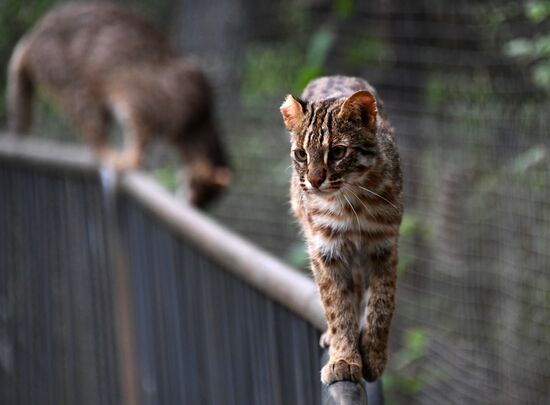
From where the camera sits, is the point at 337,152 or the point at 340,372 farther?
the point at 337,152

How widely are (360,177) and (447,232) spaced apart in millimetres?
2772

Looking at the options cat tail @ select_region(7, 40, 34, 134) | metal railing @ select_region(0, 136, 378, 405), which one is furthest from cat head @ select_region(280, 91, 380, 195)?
cat tail @ select_region(7, 40, 34, 134)

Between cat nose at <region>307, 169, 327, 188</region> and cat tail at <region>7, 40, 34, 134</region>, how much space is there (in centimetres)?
528

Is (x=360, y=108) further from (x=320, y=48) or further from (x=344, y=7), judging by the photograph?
(x=344, y=7)

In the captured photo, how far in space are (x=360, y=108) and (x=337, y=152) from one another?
0.13 meters

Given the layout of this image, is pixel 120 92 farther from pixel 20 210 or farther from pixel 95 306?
pixel 95 306

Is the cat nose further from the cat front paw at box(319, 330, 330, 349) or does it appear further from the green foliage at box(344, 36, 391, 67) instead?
the green foliage at box(344, 36, 391, 67)

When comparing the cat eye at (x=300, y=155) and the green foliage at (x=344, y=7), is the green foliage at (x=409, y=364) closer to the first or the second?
the green foliage at (x=344, y=7)

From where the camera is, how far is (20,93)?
757 centimetres

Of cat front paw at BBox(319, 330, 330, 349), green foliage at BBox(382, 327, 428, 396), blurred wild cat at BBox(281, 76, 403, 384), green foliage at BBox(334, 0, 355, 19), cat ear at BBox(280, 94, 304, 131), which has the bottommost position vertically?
green foliage at BBox(382, 327, 428, 396)

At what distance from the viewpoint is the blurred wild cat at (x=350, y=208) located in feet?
7.51

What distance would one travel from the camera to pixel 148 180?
172 inches

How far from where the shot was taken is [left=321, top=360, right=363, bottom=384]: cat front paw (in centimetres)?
205

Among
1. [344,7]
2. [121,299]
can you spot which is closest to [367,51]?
[344,7]
